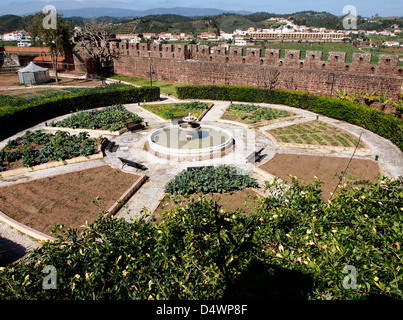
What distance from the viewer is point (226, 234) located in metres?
4.73

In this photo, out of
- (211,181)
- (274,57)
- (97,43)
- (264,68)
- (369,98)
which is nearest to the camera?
(211,181)

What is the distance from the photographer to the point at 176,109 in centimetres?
2000

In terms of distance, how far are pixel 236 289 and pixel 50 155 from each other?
11.5 metres

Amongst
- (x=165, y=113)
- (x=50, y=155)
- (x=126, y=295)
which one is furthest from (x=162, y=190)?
(x=165, y=113)

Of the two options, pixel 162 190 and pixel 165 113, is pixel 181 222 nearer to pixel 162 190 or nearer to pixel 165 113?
pixel 162 190

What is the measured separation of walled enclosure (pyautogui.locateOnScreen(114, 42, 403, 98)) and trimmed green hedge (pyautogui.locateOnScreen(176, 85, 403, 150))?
1569mm

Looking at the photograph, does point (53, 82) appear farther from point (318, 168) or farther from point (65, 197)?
point (318, 168)

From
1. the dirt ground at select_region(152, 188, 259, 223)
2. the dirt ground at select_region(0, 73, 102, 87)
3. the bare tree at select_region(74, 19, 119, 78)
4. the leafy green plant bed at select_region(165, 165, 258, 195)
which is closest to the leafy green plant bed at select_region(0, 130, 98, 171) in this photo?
the leafy green plant bed at select_region(165, 165, 258, 195)

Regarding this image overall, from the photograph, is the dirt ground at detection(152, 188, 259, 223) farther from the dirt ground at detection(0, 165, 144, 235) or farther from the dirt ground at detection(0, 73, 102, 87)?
the dirt ground at detection(0, 73, 102, 87)

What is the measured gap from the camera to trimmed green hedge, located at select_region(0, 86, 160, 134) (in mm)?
16844

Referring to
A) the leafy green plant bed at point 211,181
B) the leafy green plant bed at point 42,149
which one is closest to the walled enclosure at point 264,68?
the leafy green plant bed at point 211,181

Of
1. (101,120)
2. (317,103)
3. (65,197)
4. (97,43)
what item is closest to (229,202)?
(65,197)

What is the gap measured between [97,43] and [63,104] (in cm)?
1560

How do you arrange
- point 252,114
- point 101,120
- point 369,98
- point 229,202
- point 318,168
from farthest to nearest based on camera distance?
1. point 252,114
2. point 369,98
3. point 101,120
4. point 318,168
5. point 229,202
